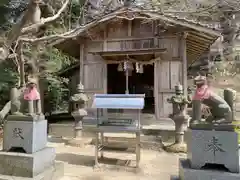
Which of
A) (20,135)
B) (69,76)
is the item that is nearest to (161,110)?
(20,135)

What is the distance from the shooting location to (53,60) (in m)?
9.15

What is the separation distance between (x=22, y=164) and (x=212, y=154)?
3099 millimetres

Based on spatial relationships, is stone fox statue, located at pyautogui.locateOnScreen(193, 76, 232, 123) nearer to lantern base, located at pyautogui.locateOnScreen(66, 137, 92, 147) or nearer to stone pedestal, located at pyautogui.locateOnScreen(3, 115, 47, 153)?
stone pedestal, located at pyautogui.locateOnScreen(3, 115, 47, 153)

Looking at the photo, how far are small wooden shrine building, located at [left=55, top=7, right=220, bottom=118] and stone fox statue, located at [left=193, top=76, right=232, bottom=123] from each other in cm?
461

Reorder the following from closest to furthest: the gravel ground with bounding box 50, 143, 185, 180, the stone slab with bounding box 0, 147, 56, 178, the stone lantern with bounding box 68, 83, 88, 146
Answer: the stone slab with bounding box 0, 147, 56, 178 < the gravel ground with bounding box 50, 143, 185, 180 < the stone lantern with bounding box 68, 83, 88, 146

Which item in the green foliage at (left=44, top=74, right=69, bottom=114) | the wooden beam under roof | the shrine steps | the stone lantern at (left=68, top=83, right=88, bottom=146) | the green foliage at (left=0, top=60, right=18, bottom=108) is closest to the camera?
the shrine steps

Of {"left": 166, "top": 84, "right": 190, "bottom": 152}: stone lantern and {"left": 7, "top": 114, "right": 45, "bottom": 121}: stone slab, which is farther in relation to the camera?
{"left": 166, "top": 84, "right": 190, "bottom": 152}: stone lantern

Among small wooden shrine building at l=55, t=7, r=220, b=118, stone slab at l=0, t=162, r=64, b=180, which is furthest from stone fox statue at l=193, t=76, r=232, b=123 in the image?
small wooden shrine building at l=55, t=7, r=220, b=118

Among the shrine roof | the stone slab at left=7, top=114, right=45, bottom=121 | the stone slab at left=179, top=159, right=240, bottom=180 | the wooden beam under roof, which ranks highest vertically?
the shrine roof

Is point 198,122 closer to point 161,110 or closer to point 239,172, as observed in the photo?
point 239,172

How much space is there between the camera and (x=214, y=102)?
2859 millimetres

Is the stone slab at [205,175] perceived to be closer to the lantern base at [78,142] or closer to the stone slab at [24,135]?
the stone slab at [24,135]

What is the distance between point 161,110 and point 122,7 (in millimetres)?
4322

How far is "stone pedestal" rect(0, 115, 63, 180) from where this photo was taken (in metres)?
3.29
